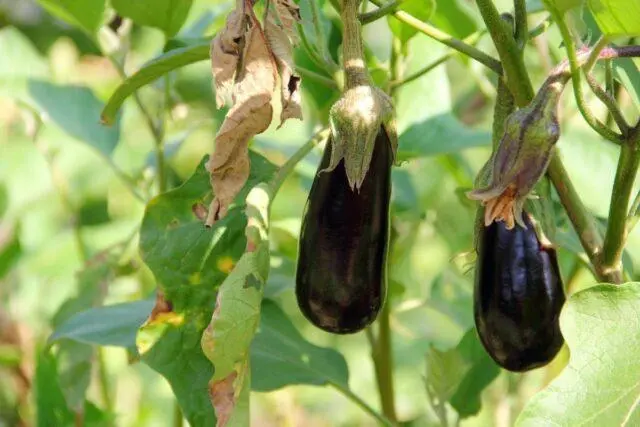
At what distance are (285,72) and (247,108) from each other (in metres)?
0.04

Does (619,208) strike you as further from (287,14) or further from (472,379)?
(472,379)

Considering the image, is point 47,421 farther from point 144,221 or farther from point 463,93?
point 463,93

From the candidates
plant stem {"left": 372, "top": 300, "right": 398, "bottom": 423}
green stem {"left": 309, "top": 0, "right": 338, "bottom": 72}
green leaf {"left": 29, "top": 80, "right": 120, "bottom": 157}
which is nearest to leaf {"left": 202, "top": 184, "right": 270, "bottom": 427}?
green stem {"left": 309, "top": 0, "right": 338, "bottom": 72}

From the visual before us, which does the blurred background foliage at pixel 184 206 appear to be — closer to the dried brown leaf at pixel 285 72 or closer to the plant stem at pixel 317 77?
the plant stem at pixel 317 77

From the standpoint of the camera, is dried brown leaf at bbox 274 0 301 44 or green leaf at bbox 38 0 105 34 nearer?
dried brown leaf at bbox 274 0 301 44

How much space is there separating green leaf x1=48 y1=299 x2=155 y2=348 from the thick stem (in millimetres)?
391

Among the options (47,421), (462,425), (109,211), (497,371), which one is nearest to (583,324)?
(497,371)

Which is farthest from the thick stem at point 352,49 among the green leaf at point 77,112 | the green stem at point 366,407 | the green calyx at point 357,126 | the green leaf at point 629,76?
the green leaf at point 77,112

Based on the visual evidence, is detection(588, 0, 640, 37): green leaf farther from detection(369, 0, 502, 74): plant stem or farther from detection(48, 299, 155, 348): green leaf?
detection(48, 299, 155, 348): green leaf

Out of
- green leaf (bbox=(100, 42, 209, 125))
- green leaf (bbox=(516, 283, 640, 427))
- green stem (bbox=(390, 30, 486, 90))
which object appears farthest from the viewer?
green stem (bbox=(390, 30, 486, 90))

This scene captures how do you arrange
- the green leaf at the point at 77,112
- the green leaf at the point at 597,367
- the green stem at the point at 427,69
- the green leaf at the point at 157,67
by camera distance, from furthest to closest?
the green leaf at the point at 77,112 → the green stem at the point at 427,69 → the green leaf at the point at 157,67 → the green leaf at the point at 597,367

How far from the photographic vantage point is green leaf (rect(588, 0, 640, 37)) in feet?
2.34

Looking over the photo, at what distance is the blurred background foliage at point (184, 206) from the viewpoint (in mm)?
1192

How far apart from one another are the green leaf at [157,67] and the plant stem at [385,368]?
1.33 feet
